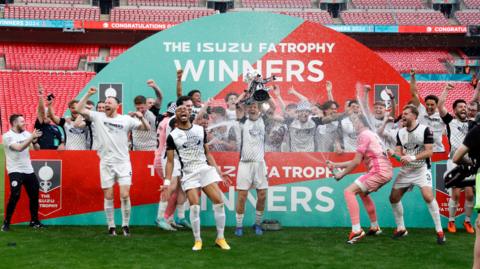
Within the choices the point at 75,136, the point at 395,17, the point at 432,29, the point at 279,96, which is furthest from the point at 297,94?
the point at 395,17

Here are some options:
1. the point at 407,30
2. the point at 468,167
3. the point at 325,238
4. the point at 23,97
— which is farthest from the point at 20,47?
the point at 468,167

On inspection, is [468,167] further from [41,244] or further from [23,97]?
[23,97]

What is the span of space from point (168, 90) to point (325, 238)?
3469mm

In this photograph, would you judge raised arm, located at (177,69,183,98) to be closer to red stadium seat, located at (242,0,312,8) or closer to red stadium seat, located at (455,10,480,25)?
red stadium seat, located at (242,0,312,8)

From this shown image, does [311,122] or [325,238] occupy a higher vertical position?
[311,122]

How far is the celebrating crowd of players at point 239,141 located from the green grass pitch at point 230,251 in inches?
11.4

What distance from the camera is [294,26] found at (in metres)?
9.47

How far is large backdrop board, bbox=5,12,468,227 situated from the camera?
9.12m

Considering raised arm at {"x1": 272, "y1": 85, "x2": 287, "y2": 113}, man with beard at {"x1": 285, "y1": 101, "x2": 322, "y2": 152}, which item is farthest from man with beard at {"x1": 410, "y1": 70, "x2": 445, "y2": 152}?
raised arm at {"x1": 272, "y1": 85, "x2": 287, "y2": 113}

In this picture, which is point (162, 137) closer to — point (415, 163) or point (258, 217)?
point (258, 217)

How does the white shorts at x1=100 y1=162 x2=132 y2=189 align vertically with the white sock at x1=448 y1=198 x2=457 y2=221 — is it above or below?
above

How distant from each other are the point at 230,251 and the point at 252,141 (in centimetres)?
192

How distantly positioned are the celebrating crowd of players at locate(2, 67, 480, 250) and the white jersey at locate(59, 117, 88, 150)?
16mm

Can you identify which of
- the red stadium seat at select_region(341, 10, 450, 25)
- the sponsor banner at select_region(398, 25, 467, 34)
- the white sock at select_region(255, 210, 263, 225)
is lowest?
the white sock at select_region(255, 210, 263, 225)
